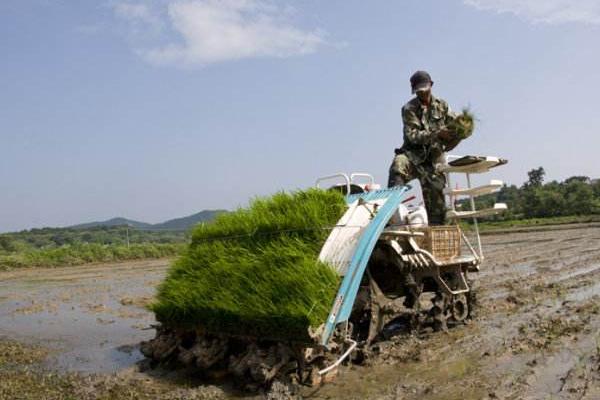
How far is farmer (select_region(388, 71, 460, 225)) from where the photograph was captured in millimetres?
6418

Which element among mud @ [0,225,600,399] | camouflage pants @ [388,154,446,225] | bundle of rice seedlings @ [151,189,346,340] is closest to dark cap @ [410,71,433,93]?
camouflage pants @ [388,154,446,225]

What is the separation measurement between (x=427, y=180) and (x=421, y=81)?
43.8 inches

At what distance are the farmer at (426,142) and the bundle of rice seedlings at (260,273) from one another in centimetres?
170

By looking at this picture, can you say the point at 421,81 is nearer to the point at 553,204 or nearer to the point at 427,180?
the point at 427,180

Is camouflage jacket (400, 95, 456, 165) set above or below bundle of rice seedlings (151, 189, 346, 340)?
above

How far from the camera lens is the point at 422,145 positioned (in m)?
6.51

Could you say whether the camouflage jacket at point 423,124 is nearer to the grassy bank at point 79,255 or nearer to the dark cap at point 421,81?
the dark cap at point 421,81

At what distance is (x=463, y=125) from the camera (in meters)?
6.21

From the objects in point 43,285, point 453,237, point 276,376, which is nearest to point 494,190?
point 453,237

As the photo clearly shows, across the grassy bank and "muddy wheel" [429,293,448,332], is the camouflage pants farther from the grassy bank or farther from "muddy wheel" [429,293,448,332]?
the grassy bank

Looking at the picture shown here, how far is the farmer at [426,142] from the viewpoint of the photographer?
6418 millimetres

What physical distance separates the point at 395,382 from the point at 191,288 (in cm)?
194

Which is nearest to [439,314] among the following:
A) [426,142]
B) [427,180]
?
[427,180]

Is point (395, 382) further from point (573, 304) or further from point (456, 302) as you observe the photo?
point (573, 304)
